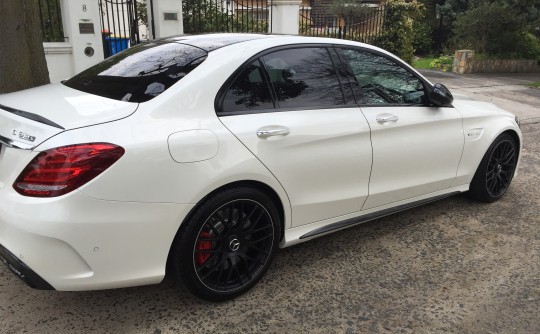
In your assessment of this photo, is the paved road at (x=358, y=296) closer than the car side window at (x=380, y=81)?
Yes

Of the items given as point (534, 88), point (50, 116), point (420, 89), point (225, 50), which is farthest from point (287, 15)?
point (50, 116)

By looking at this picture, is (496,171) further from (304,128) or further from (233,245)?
(233,245)

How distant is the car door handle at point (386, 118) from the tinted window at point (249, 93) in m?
0.91

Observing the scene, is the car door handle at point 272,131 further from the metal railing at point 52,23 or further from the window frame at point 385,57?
the metal railing at point 52,23

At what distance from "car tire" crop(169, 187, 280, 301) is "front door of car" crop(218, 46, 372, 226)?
23cm

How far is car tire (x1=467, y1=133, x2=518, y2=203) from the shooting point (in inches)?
175

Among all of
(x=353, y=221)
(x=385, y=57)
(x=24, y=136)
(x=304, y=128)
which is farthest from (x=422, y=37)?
(x=24, y=136)

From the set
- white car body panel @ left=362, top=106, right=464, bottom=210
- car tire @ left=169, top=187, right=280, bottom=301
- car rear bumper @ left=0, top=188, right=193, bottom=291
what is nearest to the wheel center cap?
car tire @ left=169, top=187, right=280, bottom=301

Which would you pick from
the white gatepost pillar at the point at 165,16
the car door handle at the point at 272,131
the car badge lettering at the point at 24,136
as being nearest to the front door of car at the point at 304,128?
the car door handle at the point at 272,131

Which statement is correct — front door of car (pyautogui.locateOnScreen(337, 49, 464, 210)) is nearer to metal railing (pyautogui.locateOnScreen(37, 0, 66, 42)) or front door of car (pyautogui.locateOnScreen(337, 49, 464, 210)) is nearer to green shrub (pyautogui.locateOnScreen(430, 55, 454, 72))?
metal railing (pyautogui.locateOnScreen(37, 0, 66, 42))

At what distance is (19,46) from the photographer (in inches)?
194

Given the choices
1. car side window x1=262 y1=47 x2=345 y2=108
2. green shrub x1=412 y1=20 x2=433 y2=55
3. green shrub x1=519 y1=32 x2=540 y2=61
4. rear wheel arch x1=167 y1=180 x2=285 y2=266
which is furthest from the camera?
green shrub x1=412 y1=20 x2=433 y2=55

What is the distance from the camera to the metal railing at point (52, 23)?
348 inches

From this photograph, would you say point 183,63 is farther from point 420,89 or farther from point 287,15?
point 287,15
